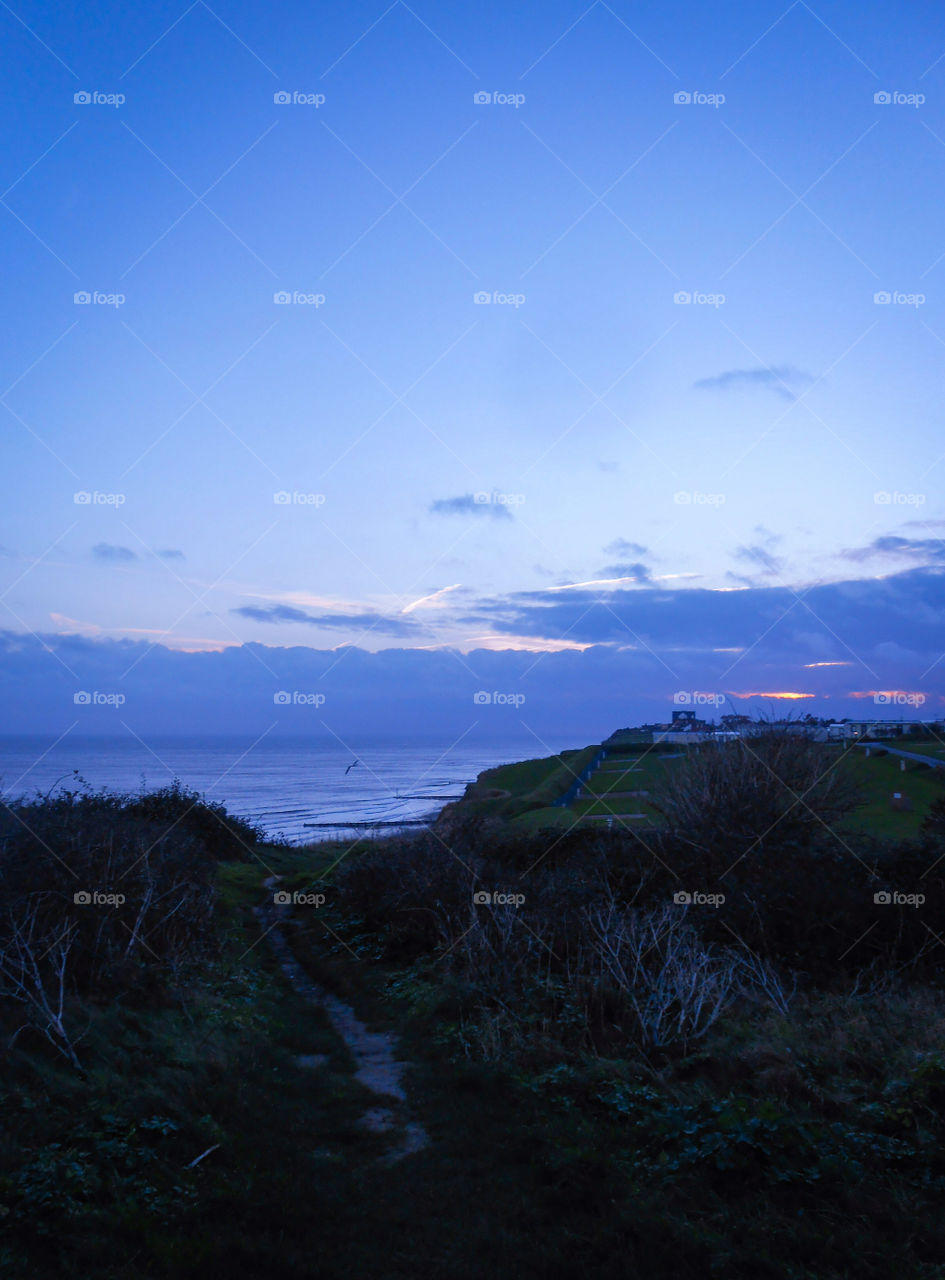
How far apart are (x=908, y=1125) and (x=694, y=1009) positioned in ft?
10.6

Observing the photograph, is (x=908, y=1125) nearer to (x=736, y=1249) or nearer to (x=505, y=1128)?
(x=736, y=1249)

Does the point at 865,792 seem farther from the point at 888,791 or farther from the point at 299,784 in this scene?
the point at 299,784

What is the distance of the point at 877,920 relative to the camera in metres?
14.5

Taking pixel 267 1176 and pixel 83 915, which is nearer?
pixel 267 1176

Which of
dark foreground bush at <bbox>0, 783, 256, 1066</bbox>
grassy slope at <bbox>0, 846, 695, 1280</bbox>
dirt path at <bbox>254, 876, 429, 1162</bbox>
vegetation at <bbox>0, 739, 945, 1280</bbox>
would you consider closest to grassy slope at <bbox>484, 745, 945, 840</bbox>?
vegetation at <bbox>0, 739, 945, 1280</bbox>

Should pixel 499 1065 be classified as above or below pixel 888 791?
below

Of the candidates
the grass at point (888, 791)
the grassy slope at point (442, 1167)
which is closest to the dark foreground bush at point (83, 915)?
the grassy slope at point (442, 1167)

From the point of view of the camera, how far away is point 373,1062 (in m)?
10.0

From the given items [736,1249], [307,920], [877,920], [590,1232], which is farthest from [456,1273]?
[307,920]

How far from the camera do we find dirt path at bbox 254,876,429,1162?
7641 millimetres

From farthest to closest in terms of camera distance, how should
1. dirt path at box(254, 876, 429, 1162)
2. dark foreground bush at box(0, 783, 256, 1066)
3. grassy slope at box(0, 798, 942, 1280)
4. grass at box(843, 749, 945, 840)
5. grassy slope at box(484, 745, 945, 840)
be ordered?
grassy slope at box(484, 745, 945, 840) < grass at box(843, 749, 945, 840) < dark foreground bush at box(0, 783, 256, 1066) < dirt path at box(254, 876, 429, 1162) < grassy slope at box(0, 798, 942, 1280)

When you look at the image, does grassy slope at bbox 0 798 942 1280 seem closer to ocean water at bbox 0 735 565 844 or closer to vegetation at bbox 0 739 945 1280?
vegetation at bbox 0 739 945 1280

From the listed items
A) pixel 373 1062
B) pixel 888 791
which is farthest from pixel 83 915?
pixel 888 791

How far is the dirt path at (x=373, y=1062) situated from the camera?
301 inches
